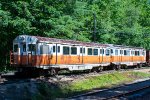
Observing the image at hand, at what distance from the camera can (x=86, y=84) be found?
2850cm

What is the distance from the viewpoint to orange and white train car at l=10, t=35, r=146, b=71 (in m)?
27.1

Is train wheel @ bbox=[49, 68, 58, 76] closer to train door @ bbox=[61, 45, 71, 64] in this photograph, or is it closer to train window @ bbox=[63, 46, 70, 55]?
train door @ bbox=[61, 45, 71, 64]

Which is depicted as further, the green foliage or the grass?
the green foliage

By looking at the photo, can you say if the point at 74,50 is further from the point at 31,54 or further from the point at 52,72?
the point at 31,54

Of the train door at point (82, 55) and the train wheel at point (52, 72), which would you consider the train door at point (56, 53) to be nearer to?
the train wheel at point (52, 72)

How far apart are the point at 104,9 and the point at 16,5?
27.9 m

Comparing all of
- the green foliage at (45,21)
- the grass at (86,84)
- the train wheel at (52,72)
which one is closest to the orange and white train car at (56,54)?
the train wheel at (52,72)

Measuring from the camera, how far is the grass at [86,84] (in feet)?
77.2

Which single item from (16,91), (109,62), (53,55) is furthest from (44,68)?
(109,62)

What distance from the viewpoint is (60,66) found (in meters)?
Answer: 29.5

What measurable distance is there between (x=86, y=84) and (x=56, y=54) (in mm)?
3233

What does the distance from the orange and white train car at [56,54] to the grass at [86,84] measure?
2189 millimetres

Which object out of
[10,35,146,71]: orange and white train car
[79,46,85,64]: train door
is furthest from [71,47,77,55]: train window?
[79,46,85,64]: train door

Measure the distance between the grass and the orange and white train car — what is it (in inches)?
86.2
